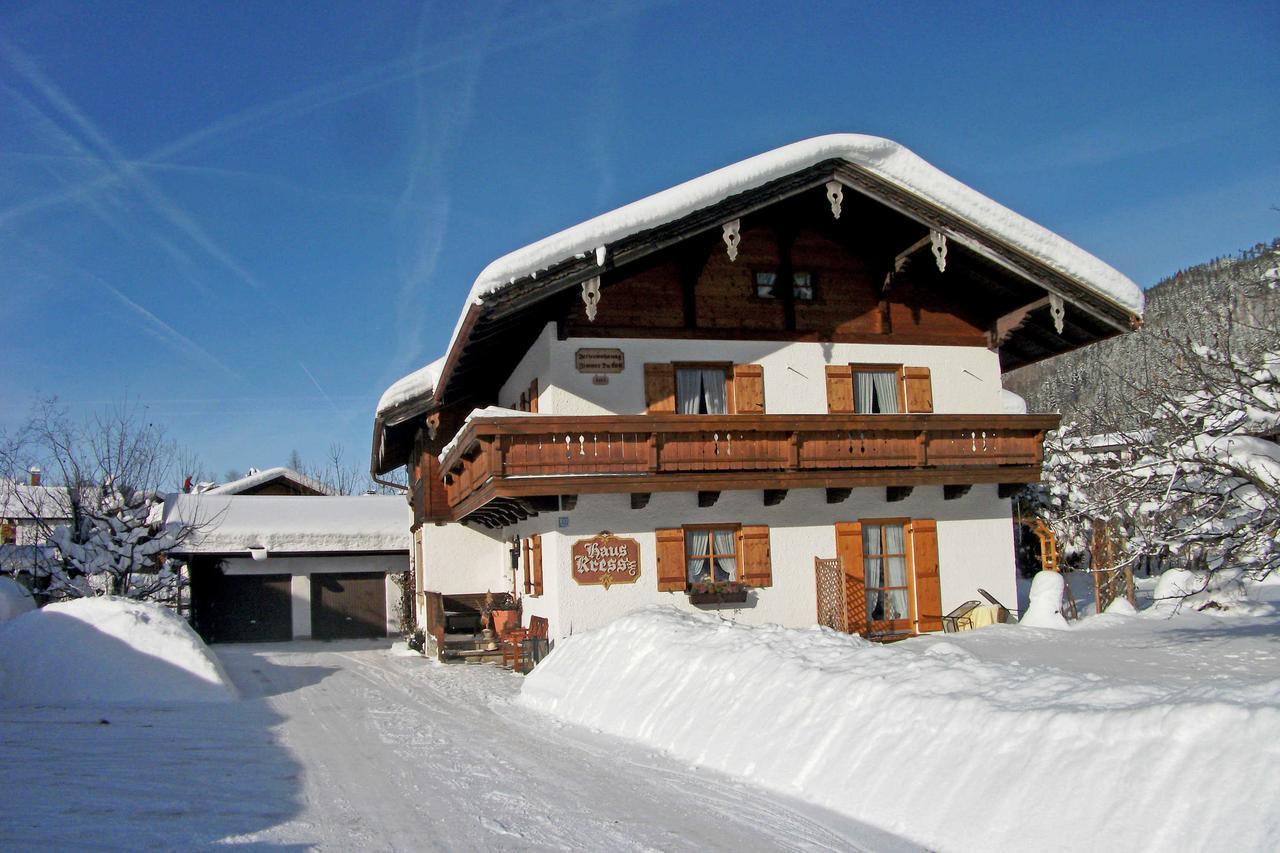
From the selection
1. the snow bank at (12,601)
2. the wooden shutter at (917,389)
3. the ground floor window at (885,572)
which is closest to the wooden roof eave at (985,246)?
the wooden shutter at (917,389)

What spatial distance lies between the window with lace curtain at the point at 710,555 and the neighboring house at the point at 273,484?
Result: 30033 mm

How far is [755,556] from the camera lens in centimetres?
1716

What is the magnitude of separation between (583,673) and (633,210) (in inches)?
267

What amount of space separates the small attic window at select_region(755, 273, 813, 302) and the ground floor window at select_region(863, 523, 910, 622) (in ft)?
13.5


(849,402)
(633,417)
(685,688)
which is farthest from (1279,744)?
(849,402)

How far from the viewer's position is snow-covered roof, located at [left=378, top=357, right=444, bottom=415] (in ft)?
70.9

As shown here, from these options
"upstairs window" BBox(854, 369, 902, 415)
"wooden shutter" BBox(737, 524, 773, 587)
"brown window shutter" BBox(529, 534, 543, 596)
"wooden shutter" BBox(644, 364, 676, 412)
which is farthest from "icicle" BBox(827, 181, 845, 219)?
"brown window shutter" BBox(529, 534, 543, 596)

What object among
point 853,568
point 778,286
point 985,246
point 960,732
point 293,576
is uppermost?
point 985,246

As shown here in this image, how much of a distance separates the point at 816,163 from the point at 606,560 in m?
6.95

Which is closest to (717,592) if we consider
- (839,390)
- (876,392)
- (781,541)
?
(781,541)

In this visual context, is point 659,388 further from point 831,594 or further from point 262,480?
point 262,480

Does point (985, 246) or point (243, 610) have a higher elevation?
Result: point (985, 246)

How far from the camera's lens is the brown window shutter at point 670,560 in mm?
16641

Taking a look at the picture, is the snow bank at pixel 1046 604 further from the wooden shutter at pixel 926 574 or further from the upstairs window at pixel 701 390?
the upstairs window at pixel 701 390
